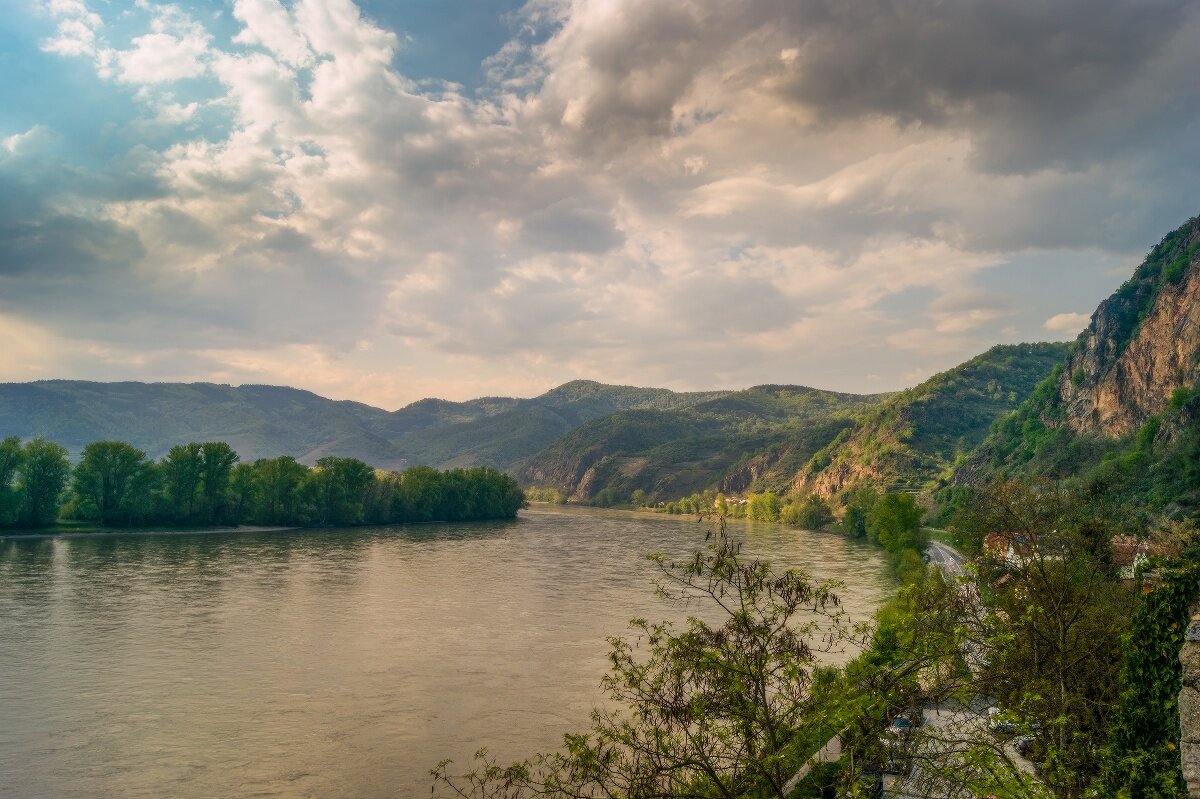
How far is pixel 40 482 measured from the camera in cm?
8731

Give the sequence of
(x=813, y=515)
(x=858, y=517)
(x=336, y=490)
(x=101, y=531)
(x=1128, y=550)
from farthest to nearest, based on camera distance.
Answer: (x=813, y=515), (x=858, y=517), (x=336, y=490), (x=101, y=531), (x=1128, y=550)

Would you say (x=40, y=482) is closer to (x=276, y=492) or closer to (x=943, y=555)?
(x=276, y=492)

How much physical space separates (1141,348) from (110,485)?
15109 cm

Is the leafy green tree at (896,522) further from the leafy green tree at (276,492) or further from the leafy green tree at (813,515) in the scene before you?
the leafy green tree at (276,492)

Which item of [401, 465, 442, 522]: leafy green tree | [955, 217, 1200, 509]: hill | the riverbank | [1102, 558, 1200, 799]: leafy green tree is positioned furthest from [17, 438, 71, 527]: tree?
[955, 217, 1200, 509]: hill

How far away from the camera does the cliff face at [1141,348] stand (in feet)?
354

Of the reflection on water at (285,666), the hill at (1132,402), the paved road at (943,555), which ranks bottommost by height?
the paved road at (943,555)

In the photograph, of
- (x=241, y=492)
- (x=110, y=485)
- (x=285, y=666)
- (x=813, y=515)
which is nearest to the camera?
(x=285, y=666)

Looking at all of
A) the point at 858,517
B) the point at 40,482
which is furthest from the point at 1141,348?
the point at 40,482

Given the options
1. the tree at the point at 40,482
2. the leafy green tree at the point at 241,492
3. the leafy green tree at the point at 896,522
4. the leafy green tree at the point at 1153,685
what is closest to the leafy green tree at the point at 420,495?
the leafy green tree at the point at 241,492

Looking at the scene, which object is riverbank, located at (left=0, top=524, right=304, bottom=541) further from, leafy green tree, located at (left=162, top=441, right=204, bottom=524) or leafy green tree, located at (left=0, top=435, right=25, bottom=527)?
leafy green tree, located at (left=162, top=441, right=204, bottom=524)

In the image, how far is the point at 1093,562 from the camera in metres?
26.1

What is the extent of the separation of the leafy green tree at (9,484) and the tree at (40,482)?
565 mm

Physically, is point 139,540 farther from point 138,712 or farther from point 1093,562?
point 1093,562
